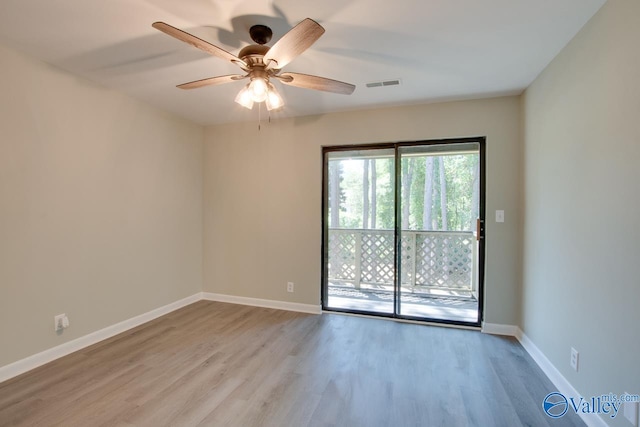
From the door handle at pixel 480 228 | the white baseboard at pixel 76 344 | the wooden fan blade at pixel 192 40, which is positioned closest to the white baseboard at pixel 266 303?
the white baseboard at pixel 76 344

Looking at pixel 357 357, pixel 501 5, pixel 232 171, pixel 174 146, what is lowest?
pixel 357 357

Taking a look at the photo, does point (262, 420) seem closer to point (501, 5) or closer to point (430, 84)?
point (501, 5)

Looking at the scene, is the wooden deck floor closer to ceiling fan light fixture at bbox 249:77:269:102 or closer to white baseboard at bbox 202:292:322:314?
white baseboard at bbox 202:292:322:314

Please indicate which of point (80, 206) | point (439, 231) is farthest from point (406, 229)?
point (80, 206)

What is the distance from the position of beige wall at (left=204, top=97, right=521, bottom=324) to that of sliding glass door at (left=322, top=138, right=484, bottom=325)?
0.47 feet

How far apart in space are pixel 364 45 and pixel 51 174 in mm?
2650

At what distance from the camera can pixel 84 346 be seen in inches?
101

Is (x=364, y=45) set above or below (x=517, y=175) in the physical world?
above

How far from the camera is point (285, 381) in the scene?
6.84ft

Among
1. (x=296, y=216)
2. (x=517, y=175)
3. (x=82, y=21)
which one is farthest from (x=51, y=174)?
(x=517, y=175)

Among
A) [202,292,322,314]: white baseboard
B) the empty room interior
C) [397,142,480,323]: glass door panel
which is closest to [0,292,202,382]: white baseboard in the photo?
the empty room interior

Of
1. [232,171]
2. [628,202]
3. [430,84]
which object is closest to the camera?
[628,202]

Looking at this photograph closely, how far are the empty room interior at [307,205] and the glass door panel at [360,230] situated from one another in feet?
0.19

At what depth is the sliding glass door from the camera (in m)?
3.35
